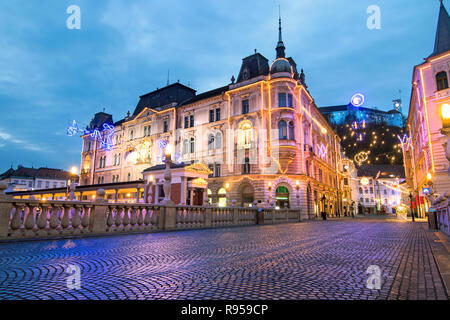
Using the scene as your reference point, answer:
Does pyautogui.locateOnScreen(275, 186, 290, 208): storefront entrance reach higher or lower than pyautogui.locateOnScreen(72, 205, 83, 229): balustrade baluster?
higher

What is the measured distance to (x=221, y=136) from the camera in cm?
3622

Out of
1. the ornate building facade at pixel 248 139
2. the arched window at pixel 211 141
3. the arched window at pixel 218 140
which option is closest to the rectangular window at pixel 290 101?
the ornate building facade at pixel 248 139

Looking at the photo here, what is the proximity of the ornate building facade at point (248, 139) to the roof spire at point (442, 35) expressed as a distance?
13643 mm

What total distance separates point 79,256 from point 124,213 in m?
5.46

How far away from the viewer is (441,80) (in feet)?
81.5

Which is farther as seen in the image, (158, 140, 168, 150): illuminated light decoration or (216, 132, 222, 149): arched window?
(158, 140, 168, 150): illuminated light decoration

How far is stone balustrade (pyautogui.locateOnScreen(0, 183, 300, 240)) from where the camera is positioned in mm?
7750

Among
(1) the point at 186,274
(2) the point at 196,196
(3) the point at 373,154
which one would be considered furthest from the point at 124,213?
(3) the point at 373,154

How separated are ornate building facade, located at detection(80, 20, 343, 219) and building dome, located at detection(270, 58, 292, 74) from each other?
12 centimetres

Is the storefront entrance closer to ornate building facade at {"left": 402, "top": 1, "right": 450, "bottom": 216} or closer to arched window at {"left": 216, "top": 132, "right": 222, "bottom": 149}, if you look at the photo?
arched window at {"left": 216, "top": 132, "right": 222, "bottom": 149}

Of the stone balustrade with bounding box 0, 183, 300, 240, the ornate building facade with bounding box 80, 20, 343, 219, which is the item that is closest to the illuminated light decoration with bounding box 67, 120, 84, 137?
the ornate building facade with bounding box 80, 20, 343, 219

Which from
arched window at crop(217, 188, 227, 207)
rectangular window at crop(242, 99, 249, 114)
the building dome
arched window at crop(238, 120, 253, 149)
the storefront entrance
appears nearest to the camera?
the storefront entrance

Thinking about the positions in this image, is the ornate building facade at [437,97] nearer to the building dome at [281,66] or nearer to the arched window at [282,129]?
the building dome at [281,66]
